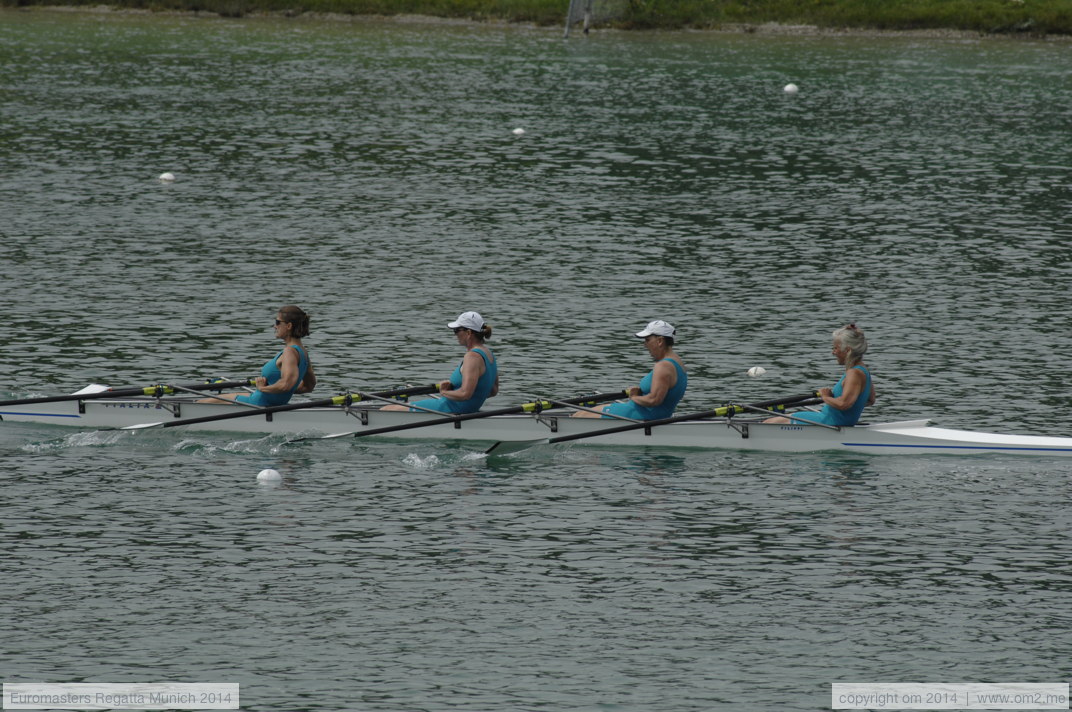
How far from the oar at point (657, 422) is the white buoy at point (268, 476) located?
3108 mm

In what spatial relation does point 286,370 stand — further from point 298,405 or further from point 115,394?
point 115,394

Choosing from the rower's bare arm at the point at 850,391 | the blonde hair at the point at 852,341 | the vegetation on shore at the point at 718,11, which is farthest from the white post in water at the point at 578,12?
the blonde hair at the point at 852,341

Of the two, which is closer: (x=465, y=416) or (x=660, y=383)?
(x=660, y=383)

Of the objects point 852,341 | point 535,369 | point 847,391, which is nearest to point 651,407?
point 847,391

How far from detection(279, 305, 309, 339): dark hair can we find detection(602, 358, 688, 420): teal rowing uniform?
451cm

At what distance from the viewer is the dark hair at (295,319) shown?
22.8 m

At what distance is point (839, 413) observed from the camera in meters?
22.9

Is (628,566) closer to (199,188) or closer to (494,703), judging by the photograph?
(494,703)

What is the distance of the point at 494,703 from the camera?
15.3 m

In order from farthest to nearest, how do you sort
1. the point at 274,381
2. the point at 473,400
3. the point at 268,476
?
the point at 274,381, the point at 473,400, the point at 268,476

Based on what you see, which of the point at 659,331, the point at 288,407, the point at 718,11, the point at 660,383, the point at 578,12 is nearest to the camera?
the point at 659,331

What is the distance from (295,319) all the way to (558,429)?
410 cm

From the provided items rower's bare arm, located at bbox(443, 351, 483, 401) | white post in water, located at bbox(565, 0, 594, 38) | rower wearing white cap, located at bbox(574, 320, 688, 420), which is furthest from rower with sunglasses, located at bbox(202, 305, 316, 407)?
white post in water, located at bbox(565, 0, 594, 38)

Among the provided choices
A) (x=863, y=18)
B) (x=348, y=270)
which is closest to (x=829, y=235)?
(x=348, y=270)
